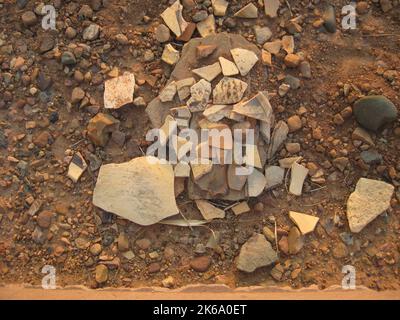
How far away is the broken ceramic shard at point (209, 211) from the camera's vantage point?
7.63 feet

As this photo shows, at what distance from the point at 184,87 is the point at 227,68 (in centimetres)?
23

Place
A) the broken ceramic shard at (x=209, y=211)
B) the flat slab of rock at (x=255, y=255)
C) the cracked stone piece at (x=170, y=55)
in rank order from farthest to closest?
the cracked stone piece at (x=170, y=55) < the broken ceramic shard at (x=209, y=211) < the flat slab of rock at (x=255, y=255)

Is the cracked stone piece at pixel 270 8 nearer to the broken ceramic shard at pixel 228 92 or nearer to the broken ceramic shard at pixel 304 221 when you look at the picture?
the broken ceramic shard at pixel 228 92

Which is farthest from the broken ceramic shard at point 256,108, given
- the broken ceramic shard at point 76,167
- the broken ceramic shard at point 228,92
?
the broken ceramic shard at point 76,167

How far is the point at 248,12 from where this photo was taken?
2537 millimetres

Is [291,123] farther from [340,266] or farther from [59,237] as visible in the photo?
[59,237]

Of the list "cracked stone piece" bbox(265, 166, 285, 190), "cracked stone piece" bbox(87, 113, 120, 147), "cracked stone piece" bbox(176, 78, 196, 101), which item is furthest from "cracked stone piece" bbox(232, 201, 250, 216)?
"cracked stone piece" bbox(87, 113, 120, 147)

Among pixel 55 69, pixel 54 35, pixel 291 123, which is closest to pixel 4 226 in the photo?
pixel 55 69

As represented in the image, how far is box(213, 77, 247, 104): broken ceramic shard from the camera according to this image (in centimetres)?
233

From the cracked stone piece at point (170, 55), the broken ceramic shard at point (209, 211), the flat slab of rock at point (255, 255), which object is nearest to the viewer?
the flat slab of rock at point (255, 255)

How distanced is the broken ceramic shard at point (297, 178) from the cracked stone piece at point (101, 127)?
2.97 ft

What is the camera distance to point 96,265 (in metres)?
2.27

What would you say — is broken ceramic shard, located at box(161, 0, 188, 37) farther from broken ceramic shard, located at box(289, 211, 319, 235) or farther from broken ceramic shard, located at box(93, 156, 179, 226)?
broken ceramic shard, located at box(289, 211, 319, 235)

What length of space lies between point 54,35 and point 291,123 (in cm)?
132
